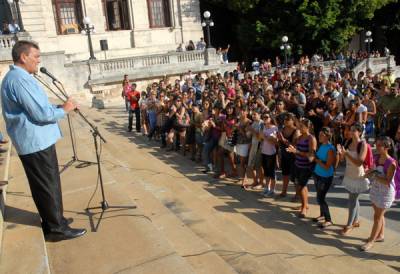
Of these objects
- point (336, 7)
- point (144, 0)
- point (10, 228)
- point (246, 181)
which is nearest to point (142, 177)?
point (246, 181)

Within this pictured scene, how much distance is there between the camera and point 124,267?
4047 millimetres

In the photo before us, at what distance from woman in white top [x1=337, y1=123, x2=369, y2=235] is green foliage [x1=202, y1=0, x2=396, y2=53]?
77.3 ft

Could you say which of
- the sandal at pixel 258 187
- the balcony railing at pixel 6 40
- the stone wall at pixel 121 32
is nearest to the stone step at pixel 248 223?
the sandal at pixel 258 187

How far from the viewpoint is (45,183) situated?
4.32 metres

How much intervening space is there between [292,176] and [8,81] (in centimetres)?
597

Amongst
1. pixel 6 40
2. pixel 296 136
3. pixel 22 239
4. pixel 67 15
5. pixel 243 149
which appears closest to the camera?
pixel 22 239

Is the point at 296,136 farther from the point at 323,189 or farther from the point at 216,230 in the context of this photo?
the point at 216,230

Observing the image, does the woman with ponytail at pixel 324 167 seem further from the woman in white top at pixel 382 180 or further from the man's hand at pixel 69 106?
the man's hand at pixel 69 106

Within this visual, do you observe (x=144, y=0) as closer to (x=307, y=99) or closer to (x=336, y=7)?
(x=336, y=7)

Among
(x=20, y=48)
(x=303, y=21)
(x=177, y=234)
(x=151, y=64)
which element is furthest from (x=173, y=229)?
(x=303, y=21)

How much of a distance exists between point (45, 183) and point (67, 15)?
25.5 m

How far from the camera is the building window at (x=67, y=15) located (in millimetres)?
26781

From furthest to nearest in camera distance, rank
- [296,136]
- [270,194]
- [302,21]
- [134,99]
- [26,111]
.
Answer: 1. [302,21]
2. [134,99]
3. [270,194]
4. [296,136]
5. [26,111]

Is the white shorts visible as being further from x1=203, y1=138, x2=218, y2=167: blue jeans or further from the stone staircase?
x1=203, y1=138, x2=218, y2=167: blue jeans
